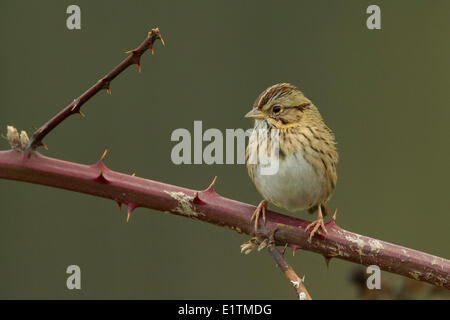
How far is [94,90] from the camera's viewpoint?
76.7 inches

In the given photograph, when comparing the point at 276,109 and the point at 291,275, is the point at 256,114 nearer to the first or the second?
the point at 276,109

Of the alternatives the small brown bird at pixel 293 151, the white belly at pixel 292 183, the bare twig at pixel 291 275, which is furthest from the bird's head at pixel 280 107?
the bare twig at pixel 291 275

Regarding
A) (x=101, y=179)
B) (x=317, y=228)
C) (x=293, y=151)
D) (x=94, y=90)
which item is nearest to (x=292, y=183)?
(x=293, y=151)

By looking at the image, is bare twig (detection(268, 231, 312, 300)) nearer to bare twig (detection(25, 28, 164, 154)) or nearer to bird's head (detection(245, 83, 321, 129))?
bare twig (detection(25, 28, 164, 154))

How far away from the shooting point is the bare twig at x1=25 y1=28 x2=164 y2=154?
188 cm

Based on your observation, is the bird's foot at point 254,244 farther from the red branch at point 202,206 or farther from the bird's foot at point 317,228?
the bird's foot at point 317,228

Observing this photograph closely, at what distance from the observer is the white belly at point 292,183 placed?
2979 mm

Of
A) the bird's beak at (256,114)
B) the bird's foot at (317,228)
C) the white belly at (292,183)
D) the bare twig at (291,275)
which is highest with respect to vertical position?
the bird's beak at (256,114)

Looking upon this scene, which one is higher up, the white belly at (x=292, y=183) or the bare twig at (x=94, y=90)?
the bare twig at (x=94, y=90)

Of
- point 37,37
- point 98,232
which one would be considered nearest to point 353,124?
point 98,232

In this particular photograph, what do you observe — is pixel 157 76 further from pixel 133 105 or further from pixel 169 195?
pixel 169 195

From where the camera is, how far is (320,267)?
5.65 meters

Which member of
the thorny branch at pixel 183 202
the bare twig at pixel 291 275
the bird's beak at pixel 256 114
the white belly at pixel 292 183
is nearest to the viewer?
the bare twig at pixel 291 275

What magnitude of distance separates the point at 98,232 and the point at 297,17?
2690mm
